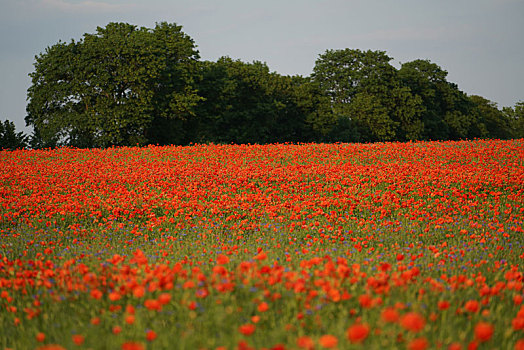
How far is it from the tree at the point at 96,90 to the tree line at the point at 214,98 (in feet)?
0.25

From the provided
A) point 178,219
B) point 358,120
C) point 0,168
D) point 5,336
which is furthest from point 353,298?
point 358,120

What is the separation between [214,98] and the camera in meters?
40.9

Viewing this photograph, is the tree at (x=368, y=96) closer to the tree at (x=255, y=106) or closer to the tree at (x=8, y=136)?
the tree at (x=255, y=106)

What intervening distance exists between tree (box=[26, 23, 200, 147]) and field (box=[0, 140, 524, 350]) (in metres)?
9.15

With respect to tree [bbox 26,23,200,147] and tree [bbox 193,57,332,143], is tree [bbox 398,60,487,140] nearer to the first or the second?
tree [bbox 193,57,332,143]

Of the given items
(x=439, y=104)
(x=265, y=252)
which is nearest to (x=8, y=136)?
(x=265, y=252)

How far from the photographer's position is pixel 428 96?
57.3 meters

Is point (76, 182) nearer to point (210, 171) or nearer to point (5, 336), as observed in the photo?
point (210, 171)

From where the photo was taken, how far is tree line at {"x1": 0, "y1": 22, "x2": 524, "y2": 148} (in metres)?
30.4

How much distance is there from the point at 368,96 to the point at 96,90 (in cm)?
3188

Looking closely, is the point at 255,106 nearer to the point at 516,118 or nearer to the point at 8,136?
the point at 8,136

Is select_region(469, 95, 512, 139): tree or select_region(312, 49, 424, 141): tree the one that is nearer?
select_region(312, 49, 424, 141): tree

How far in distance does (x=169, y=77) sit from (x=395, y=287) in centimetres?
3197

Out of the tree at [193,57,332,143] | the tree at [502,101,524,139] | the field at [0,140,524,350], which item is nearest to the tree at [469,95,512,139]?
the tree at [502,101,524,139]
